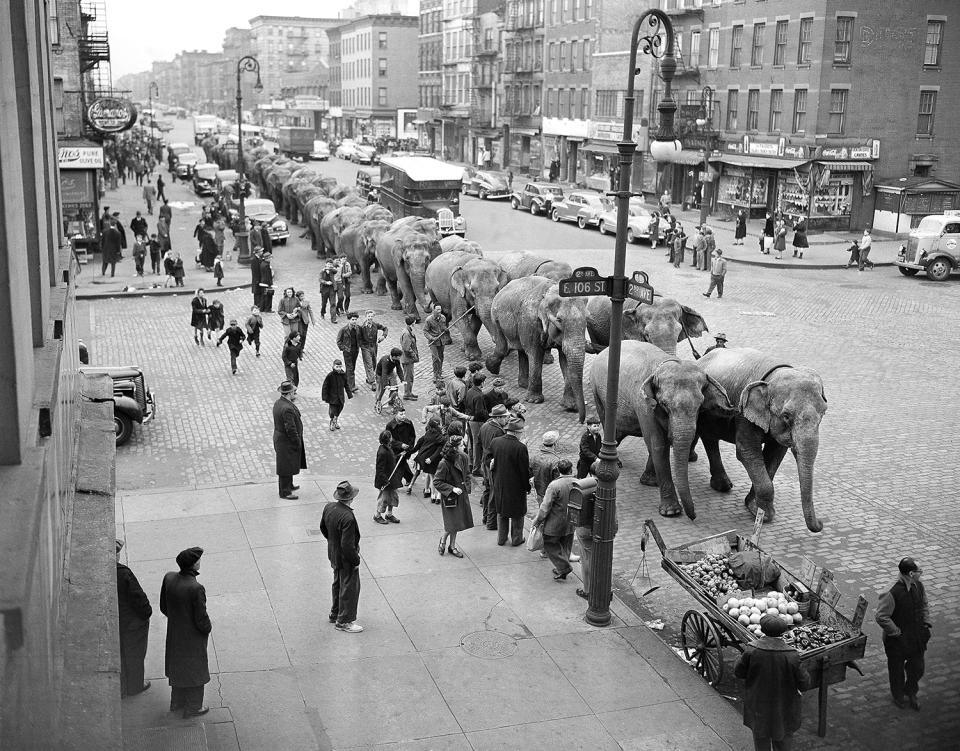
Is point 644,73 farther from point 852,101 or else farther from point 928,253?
point 928,253

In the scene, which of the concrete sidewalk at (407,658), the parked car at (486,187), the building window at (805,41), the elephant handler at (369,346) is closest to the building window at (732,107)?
the building window at (805,41)

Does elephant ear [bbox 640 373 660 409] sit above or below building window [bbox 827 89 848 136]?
below

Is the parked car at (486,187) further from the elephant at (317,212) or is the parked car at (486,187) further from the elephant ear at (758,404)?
the elephant ear at (758,404)

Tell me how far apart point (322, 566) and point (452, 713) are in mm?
3423

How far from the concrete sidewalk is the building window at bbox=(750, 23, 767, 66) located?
133ft

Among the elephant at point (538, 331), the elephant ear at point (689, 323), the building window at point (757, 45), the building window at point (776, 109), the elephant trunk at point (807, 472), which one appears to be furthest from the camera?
the building window at point (757, 45)

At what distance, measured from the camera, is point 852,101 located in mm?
44500

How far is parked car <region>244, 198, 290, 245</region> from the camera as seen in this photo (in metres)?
40.6

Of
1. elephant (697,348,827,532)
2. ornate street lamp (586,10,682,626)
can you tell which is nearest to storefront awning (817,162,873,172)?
elephant (697,348,827,532)

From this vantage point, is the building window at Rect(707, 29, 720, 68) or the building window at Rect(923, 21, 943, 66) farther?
the building window at Rect(707, 29, 720, 68)

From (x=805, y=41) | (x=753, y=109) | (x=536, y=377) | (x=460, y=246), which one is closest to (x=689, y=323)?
(x=536, y=377)

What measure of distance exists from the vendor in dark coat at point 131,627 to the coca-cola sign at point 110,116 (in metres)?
31.0

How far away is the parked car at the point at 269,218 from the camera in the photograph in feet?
133

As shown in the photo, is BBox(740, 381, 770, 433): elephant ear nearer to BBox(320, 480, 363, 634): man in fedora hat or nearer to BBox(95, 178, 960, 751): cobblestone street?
BBox(95, 178, 960, 751): cobblestone street
